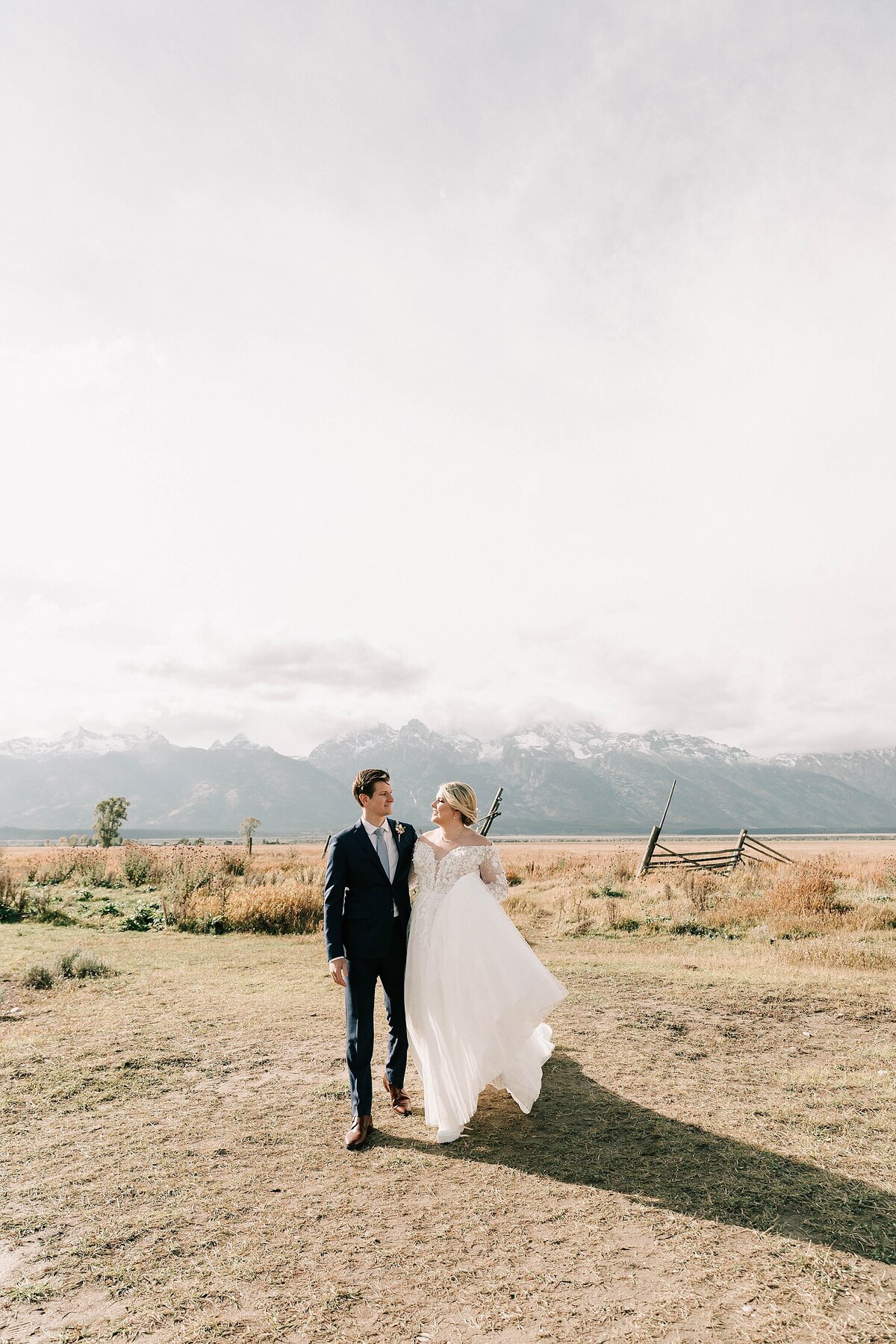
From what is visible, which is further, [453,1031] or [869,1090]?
[869,1090]

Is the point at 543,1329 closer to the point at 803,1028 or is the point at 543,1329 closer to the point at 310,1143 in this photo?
the point at 310,1143

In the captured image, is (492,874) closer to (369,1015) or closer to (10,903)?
(369,1015)

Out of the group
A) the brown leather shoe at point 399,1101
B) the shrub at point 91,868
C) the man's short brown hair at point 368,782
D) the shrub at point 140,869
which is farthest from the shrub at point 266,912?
the man's short brown hair at point 368,782

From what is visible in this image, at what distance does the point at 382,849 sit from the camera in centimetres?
551

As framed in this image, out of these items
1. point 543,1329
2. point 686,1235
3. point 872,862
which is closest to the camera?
point 543,1329

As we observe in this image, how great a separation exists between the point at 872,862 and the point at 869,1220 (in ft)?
87.5

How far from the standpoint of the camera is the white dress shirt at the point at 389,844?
17.9 feet

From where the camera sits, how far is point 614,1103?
18.9ft

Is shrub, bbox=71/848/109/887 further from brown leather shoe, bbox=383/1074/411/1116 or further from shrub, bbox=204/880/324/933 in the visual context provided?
brown leather shoe, bbox=383/1074/411/1116

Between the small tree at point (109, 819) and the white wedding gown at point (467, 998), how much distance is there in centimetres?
6322

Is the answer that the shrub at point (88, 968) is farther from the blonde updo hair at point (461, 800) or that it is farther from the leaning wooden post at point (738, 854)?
the leaning wooden post at point (738, 854)

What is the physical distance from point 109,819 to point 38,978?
65437mm

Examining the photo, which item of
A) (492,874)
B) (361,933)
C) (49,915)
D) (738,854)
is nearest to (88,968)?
(49,915)

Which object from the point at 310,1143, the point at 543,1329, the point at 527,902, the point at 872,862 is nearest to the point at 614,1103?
the point at 310,1143
